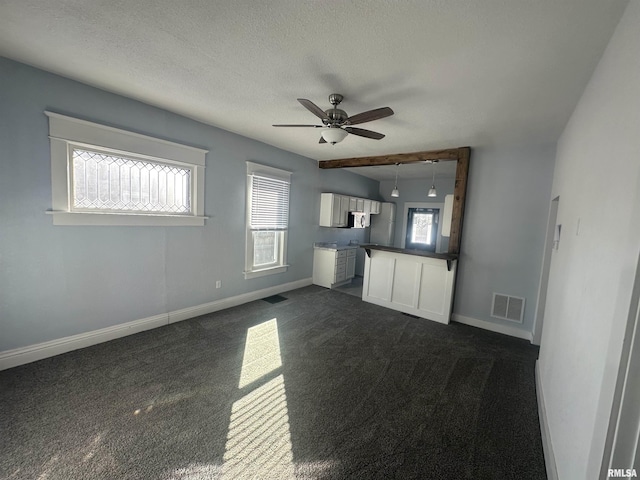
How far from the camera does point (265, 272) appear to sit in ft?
15.4

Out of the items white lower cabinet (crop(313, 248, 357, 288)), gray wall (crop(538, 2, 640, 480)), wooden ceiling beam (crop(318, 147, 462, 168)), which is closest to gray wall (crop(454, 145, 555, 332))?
wooden ceiling beam (crop(318, 147, 462, 168))

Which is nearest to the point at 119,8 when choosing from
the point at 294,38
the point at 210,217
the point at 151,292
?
the point at 294,38

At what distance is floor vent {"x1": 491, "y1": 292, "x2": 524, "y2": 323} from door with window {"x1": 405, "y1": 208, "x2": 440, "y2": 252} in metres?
3.11

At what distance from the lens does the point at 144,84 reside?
100 inches

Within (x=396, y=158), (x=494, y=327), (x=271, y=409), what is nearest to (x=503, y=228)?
(x=494, y=327)

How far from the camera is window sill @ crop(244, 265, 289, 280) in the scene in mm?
4410

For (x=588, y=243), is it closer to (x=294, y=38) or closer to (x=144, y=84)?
(x=294, y=38)

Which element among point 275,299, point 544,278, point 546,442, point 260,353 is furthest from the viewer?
point 275,299

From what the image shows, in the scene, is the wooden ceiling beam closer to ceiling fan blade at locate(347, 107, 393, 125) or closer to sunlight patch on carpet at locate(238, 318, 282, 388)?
ceiling fan blade at locate(347, 107, 393, 125)

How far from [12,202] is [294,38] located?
9.17ft

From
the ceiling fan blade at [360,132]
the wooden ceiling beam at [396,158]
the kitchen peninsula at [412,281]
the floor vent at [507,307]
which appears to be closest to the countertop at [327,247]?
the kitchen peninsula at [412,281]

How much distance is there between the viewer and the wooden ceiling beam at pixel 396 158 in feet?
13.2

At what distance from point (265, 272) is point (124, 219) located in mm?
2294

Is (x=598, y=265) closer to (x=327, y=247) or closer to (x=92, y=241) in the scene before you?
(x=92, y=241)
